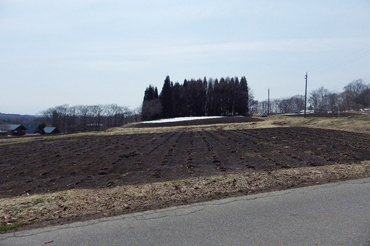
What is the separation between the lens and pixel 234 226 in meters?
4.64

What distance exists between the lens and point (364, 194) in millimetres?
6234

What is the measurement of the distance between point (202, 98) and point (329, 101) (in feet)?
207

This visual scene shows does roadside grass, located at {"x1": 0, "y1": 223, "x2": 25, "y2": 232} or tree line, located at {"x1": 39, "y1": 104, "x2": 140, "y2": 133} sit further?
tree line, located at {"x1": 39, "y1": 104, "x2": 140, "y2": 133}

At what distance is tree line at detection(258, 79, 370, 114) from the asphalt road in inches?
3715

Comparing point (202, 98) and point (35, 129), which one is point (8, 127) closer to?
point (35, 129)

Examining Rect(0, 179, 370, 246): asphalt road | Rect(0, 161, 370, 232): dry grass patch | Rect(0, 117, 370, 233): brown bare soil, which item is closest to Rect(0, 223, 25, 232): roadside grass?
Rect(0, 161, 370, 232): dry grass patch

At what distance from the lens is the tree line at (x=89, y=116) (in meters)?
113

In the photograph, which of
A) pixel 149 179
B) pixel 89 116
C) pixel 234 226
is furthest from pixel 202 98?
pixel 234 226

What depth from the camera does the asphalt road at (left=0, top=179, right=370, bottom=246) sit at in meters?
4.17

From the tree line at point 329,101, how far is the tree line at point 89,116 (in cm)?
5536

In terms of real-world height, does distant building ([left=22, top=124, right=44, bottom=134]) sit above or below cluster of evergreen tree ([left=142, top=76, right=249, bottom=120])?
below

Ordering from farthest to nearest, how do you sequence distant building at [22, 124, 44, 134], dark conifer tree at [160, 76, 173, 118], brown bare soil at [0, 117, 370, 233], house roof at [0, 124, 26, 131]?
distant building at [22, 124, 44, 134], house roof at [0, 124, 26, 131], dark conifer tree at [160, 76, 173, 118], brown bare soil at [0, 117, 370, 233]

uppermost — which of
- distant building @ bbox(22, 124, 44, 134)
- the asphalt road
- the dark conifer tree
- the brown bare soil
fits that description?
the dark conifer tree

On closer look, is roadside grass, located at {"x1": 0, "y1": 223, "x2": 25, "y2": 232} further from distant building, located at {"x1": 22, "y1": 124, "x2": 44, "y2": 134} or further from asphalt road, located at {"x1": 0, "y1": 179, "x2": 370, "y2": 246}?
distant building, located at {"x1": 22, "y1": 124, "x2": 44, "y2": 134}
